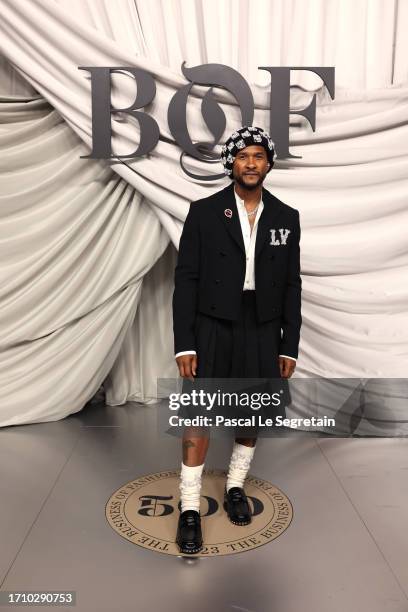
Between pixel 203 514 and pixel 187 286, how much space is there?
91 cm

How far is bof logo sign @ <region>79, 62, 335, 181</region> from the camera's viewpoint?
101 inches

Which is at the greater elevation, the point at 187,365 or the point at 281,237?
the point at 281,237

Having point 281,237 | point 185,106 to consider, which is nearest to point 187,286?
point 281,237

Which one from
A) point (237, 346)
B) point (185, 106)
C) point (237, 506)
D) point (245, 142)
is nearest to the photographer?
point (245, 142)

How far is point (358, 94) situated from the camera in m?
2.63

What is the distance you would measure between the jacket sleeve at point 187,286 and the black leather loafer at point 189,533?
0.60 meters

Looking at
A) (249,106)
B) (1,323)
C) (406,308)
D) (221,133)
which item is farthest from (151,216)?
(406,308)

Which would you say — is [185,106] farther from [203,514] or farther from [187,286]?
[203,514]

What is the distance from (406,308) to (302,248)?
67 cm

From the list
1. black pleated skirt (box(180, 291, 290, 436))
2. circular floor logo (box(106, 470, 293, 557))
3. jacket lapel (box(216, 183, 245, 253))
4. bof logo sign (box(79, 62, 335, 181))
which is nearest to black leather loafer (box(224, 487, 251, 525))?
circular floor logo (box(106, 470, 293, 557))

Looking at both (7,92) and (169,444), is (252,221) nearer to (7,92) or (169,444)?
(169,444)

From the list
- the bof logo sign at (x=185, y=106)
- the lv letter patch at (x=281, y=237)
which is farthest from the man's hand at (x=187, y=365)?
the bof logo sign at (x=185, y=106)

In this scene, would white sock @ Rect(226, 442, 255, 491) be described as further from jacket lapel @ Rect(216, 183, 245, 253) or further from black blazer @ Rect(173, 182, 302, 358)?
jacket lapel @ Rect(216, 183, 245, 253)

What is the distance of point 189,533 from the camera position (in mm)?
1756
